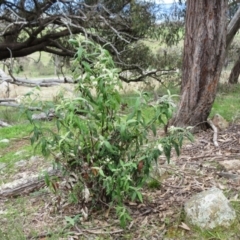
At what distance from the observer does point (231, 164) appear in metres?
3.40

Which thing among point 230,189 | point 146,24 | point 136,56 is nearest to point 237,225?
point 230,189

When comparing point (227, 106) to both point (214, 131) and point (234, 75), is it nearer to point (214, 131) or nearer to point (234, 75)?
point (214, 131)

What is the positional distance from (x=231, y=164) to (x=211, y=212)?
0.97 meters

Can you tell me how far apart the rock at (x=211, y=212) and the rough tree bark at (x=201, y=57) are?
1.97 m

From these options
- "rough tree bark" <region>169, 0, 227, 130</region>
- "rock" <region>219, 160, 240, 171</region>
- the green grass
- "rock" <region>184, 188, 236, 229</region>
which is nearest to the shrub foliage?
"rock" <region>184, 188, 236, 229</region>

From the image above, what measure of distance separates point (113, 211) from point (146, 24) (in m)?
7.37

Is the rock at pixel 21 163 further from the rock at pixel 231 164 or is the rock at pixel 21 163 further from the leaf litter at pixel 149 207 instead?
the rock at pixel 231 164

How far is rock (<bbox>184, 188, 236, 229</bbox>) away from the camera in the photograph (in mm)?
2510

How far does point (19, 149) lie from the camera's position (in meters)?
4.96

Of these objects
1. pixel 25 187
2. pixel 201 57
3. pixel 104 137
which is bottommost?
pixel 25 187

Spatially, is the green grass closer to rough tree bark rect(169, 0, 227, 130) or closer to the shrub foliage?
rough tree bark rect(169, 0, 227, 130)

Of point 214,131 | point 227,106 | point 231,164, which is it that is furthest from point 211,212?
point 227,106

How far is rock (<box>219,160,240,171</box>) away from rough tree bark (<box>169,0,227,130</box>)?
1.12 m

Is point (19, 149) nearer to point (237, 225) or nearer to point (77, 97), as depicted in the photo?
point (77, 97)
